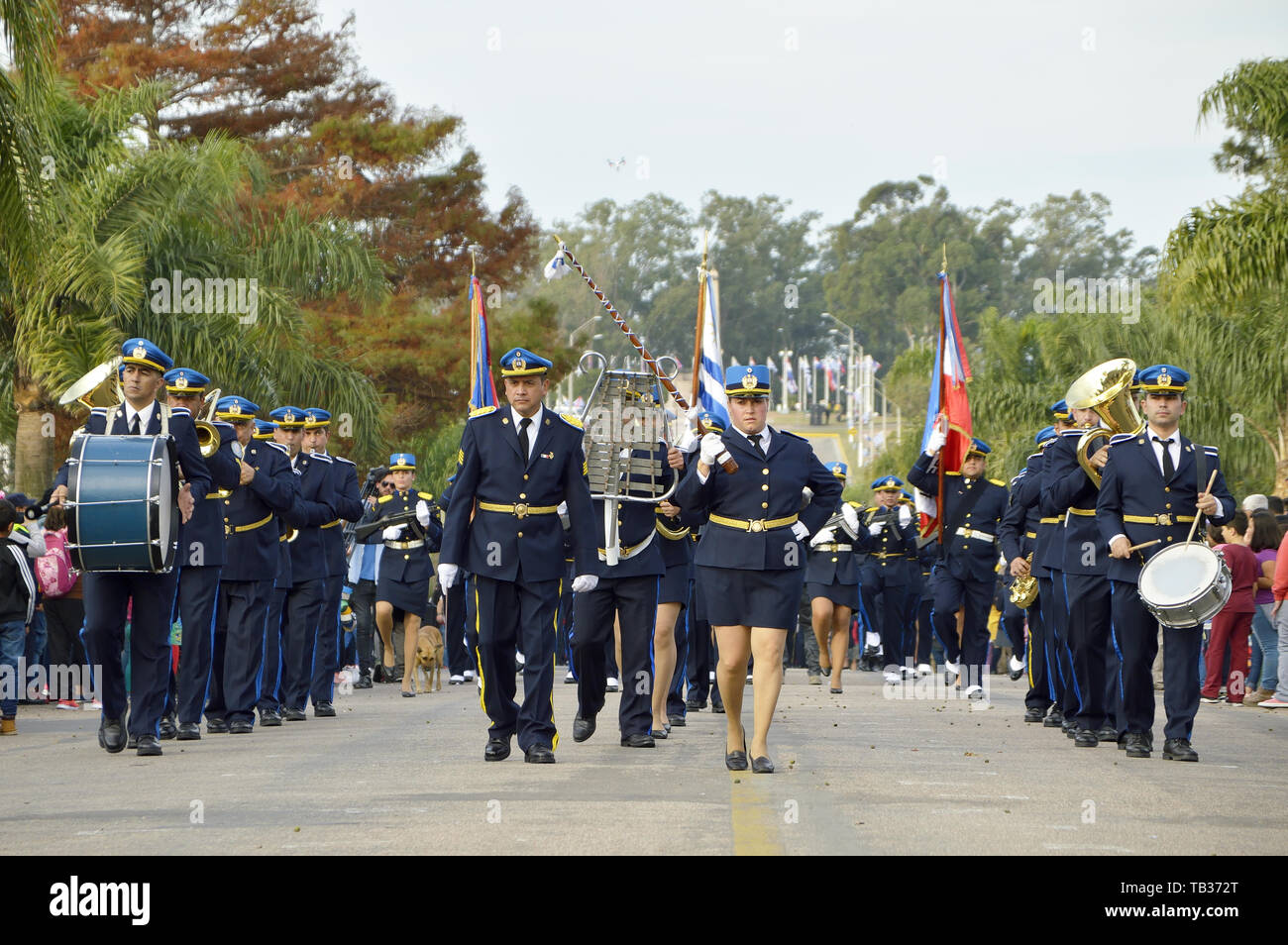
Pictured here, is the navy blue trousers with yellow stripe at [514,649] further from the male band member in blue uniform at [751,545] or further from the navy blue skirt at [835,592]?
the navy blue skirt at [835,592]

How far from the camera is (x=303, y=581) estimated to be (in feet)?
48.8

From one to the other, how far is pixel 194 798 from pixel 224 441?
3.99 metres

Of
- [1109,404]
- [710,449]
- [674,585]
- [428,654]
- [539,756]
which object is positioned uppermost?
[1109,404]

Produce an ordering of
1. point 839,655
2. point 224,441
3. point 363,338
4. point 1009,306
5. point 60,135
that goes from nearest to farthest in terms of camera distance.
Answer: point 224,441
point 839,655
point 60,135
point 363,338
point 1009,306

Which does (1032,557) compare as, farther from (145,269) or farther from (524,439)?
(145,269)

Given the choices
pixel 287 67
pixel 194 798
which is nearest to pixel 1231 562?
pixel 194 798

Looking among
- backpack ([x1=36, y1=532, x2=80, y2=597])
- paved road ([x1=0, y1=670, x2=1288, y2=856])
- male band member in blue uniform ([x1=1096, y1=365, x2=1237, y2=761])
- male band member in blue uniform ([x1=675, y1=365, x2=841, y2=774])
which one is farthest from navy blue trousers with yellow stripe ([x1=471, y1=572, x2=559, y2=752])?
backpack ([x1=36, y1=532, x2=80, y2=597])

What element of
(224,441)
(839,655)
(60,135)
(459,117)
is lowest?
(839,655)

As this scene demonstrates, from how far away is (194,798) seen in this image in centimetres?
927

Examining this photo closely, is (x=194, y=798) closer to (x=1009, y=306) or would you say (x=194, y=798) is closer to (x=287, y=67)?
(x=287, y=67)

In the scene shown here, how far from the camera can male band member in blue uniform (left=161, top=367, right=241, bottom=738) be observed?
12.5 m

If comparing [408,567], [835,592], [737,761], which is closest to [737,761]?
[737,761]

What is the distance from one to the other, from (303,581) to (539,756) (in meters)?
4.50

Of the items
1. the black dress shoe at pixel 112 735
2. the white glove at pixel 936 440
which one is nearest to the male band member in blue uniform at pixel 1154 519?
the white glove at pixel 936 440
